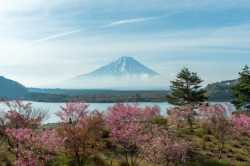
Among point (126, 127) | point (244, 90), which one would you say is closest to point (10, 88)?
point (244, 90)

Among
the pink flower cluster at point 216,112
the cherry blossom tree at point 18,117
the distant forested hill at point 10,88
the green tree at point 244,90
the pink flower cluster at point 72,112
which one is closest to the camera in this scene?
the cherry blossom tree at point 18,117

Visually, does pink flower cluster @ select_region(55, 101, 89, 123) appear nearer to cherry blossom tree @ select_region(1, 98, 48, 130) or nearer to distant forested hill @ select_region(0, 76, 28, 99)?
cherry blossom tree @ select_region(1, 98, 48, 130)

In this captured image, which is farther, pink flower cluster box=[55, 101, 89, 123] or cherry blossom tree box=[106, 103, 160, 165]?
pink flower cluster box=[55, 101, 89, 123]

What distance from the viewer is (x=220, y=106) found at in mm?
19141

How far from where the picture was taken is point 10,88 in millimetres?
153750

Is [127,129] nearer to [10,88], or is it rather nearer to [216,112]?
[216,112]

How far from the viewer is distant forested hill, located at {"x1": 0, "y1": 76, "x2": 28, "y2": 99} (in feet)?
491

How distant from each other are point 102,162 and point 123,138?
3138 mm

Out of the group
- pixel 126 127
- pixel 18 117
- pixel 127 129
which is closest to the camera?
pixel 126 127

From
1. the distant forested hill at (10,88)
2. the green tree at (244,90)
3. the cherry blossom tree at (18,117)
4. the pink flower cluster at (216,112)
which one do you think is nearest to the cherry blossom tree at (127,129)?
the pink flower cluster at (216,112)

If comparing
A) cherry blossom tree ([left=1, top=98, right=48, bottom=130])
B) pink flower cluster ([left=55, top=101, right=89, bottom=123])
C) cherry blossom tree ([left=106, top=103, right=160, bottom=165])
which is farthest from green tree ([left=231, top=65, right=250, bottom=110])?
cherry blossom tree ([left=1, top=98, right=48, bottom=130])

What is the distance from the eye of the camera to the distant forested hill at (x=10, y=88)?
14954 centimetres

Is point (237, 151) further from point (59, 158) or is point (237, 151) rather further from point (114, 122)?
point (59, 158)

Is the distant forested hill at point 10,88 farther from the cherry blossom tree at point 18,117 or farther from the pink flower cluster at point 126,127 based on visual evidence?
the pink flower cluster at point 126,127
